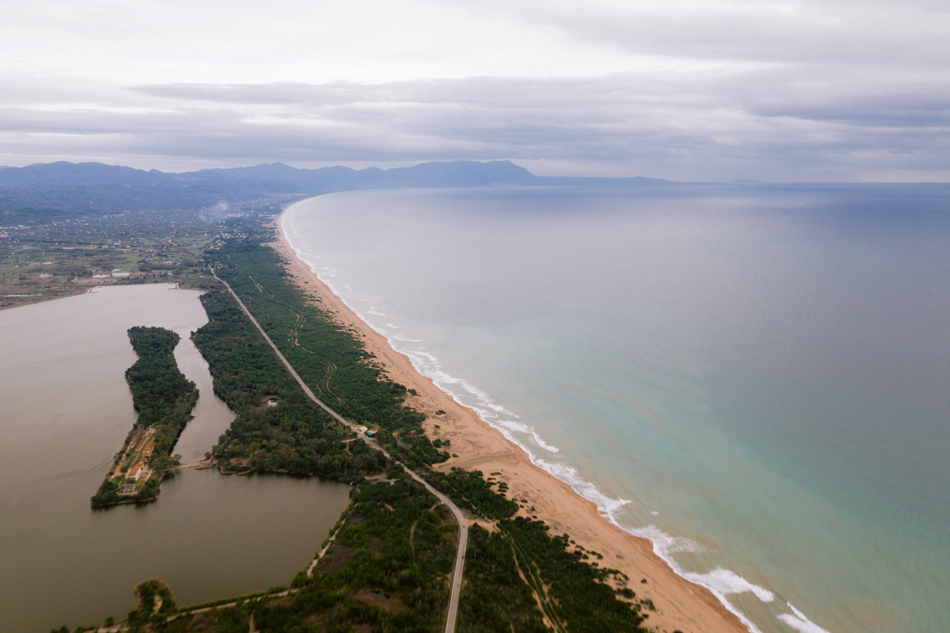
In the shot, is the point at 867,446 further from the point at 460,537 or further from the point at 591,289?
the point at 591,289

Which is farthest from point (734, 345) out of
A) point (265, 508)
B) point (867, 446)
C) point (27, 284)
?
point (27, 284)

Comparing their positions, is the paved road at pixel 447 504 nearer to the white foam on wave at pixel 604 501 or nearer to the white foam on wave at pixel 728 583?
the white foam on wave at pixel 604 501

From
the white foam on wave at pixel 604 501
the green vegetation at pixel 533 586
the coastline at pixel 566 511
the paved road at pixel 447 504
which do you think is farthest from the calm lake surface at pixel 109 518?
the white foam on wave at pixel 604 501

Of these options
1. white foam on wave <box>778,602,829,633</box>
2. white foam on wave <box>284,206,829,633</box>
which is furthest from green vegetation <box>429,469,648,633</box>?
white foam on wave <box>778,602,829,633</box>

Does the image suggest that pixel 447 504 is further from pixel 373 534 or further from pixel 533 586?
pixel 533 586

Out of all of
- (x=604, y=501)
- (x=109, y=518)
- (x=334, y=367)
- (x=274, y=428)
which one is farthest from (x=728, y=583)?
(x=334, y=367)

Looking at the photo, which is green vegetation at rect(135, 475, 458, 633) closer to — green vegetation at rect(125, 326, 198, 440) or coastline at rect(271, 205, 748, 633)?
coastline at rect(271, 205, 748, 633)

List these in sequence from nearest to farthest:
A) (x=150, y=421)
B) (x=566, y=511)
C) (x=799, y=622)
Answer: (x=799, y=622), (x=566, y=511), (x=150, y=421)

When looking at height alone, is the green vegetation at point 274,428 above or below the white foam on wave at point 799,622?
above
